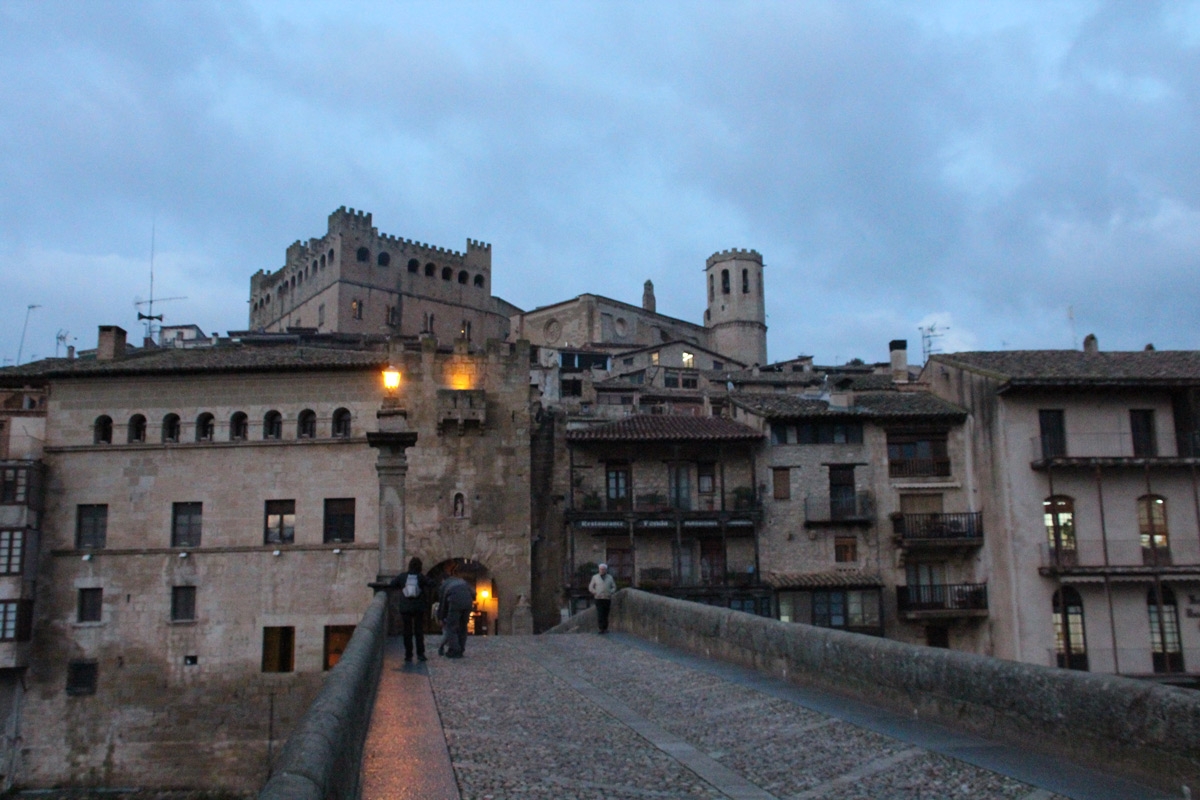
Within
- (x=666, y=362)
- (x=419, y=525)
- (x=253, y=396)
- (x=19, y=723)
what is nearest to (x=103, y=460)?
(x=253, y=396)

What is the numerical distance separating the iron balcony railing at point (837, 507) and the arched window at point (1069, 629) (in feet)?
24.2

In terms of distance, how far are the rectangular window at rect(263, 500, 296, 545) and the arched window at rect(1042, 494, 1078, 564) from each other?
90.1ft

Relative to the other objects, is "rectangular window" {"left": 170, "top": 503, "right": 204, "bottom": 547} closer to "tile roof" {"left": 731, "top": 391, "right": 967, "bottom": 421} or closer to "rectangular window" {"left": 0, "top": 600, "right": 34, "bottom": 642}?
"rectangular window" {"left": 0, "top": 600, "right": 34, "bottom": 642}

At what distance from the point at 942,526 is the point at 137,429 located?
1205 inches

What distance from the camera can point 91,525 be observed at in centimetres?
3672

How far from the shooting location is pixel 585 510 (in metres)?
39.7

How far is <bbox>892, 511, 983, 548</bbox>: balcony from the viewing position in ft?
131

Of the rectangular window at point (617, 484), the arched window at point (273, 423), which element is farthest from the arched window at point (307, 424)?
the rectangular window at point (617, 484)

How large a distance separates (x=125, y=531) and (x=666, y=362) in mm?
46111

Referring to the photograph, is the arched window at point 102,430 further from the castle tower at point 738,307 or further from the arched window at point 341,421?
the castle tower at point 738,307

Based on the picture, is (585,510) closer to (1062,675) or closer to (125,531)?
(125,531)

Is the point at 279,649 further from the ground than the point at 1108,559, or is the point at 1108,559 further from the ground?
the point at 1108,559

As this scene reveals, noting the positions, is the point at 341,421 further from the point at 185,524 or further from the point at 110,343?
the point at 110,343

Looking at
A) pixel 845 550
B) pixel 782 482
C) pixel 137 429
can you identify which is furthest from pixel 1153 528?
pixel 137 429
